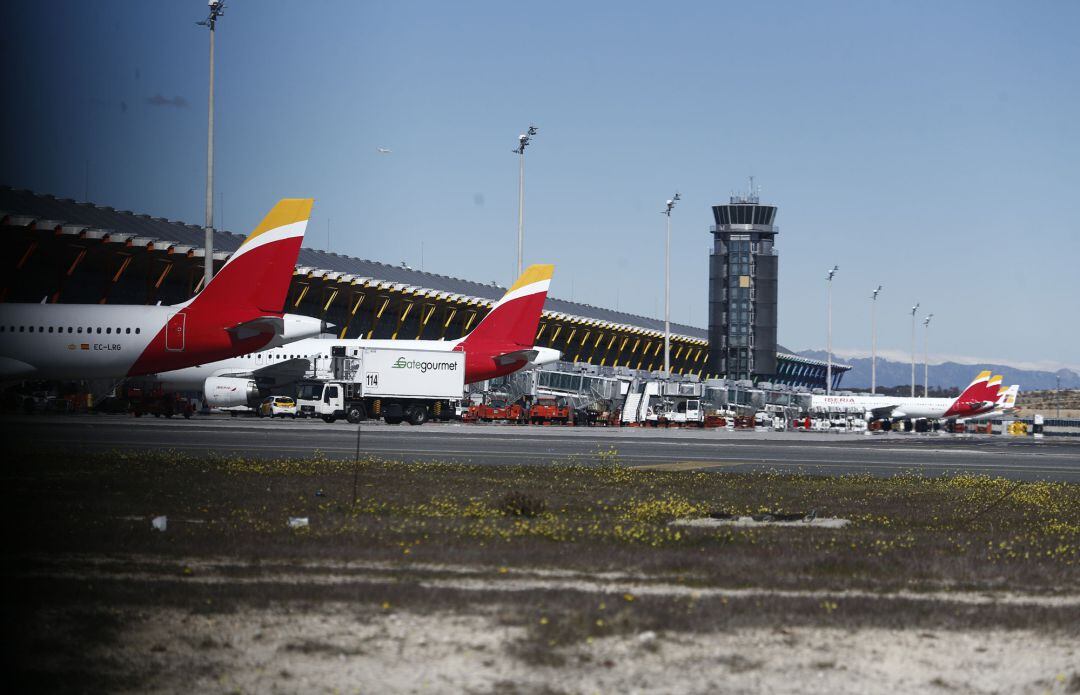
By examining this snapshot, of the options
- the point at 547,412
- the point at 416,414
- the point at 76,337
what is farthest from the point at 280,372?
the point at 76,337

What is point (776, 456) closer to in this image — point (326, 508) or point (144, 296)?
point (326, 508)

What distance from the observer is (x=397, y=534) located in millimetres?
16047

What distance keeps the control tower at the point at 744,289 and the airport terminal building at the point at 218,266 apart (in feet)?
61.3

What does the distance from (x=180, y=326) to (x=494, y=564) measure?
121ft

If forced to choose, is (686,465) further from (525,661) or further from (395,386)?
(395,386)

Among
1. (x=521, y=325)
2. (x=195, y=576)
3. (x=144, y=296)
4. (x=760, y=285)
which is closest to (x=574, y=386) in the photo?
(x=521, y=325)

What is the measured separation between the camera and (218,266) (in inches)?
3275

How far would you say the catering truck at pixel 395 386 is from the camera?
218ft

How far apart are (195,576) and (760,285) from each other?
183 meters

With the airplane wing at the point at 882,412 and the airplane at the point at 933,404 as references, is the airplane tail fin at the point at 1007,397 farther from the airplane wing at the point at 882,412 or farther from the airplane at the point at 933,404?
the airplane wing at the point at 882,412

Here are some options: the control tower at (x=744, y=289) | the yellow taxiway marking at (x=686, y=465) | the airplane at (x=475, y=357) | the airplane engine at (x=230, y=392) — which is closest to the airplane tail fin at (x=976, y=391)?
the control tower at (x=744, y=289)

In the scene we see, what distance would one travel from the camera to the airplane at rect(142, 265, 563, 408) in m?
69.8

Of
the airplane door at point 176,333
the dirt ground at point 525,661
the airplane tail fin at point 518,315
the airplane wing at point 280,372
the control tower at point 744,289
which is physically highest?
the control tower at point 744,289

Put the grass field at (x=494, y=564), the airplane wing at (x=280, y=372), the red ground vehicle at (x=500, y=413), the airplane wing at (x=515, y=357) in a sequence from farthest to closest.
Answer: the red ground vehicle at (x=500, y=413) → the airplane wing at (x=280, y=372) → the airplane wing at (x=515, y=357) → the grass field at (x=494, y=564)
